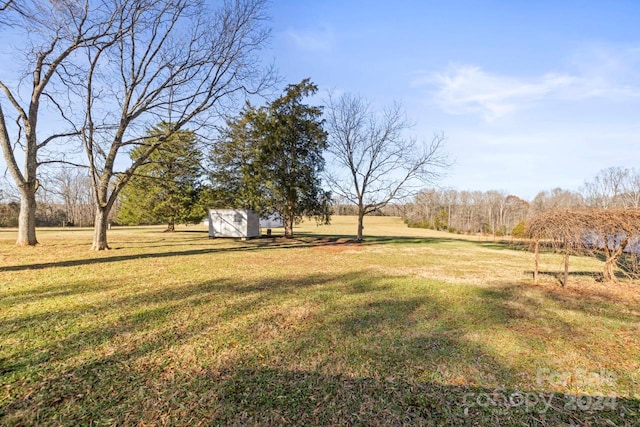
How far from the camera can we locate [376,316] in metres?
4.82

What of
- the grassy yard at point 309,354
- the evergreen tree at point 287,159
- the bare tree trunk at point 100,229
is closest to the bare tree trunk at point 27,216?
the bare tree trunk at point 100,229

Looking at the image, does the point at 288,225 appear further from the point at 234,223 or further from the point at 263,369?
the point at 263,369

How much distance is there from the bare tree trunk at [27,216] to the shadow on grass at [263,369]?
9.88 m

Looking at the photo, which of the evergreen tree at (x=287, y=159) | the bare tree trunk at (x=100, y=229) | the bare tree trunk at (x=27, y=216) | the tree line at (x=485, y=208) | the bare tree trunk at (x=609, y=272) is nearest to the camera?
the bare tree trunk at (x=609, y=272)

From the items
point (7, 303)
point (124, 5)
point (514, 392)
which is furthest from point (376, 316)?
point (124, 5)

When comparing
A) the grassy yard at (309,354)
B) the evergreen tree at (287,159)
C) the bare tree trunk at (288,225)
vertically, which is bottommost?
the grassy yard at (309,354)

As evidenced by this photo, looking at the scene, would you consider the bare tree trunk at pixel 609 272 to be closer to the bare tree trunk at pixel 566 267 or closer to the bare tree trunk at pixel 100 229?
the bare tree trunk at pixel 566 267

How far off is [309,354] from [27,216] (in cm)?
1463

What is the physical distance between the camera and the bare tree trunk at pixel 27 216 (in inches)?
448

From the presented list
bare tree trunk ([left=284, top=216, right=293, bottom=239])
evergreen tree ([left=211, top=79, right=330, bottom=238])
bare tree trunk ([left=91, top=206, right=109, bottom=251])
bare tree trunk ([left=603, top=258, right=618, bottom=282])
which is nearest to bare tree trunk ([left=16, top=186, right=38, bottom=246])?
bare tree trunk ([left=91, top=206, right=109, bottom=251])

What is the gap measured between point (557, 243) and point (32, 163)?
18.5 meters

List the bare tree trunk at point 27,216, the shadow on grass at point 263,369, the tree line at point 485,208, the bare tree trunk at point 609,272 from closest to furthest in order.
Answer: the shadow on grass at point 263,369 < the bare tree trunk at point 609,272 < the bare tree trunk at point 27,216 < the tree line at point 485,208

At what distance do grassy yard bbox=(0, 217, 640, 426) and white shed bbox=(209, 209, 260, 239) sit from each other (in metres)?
12.3

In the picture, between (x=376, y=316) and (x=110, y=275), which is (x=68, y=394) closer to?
(x=376, y=316)
